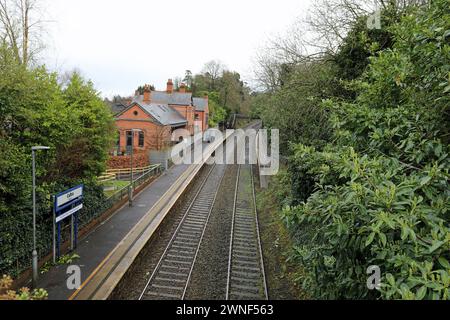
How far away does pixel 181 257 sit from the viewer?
11.8 metres

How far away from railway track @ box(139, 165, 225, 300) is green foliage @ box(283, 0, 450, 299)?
17.9ft

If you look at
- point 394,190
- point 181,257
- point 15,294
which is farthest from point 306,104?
point 15,294

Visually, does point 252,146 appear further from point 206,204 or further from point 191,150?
point 206,204

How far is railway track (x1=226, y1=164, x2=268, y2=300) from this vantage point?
31.7 feet

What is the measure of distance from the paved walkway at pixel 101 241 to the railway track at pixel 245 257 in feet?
14.5

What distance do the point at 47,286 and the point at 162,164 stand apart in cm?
Answer: 1831

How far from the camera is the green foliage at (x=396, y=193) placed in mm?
3156

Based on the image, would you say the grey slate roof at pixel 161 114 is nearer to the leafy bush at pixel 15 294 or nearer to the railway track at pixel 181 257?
the railway track at pixel 181 257

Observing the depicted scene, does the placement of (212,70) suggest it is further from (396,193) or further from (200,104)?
(396,193)

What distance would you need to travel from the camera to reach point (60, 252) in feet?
38.6

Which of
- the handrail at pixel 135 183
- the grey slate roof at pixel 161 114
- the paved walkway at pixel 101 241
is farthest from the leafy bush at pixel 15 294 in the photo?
the grey slate roof at pixel 161 114

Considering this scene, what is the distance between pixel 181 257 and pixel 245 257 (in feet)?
7.60

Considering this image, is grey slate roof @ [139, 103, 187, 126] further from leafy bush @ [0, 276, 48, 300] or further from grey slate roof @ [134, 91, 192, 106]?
leafy bush @ [0, 276, 48, 300]
